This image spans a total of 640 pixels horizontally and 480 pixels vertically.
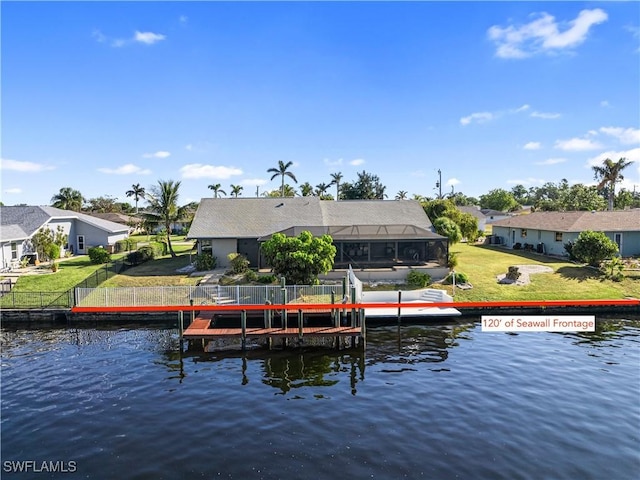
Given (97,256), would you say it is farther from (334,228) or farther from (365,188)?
(365,188)

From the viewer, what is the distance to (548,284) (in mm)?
32000

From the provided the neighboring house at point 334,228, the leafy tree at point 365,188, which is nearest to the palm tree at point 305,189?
the leafy tree at point 365,188

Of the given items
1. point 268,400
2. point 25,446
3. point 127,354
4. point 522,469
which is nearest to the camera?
point 522,469

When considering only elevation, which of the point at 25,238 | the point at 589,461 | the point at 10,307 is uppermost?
the point at 25,238

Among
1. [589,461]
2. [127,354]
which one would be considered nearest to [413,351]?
[589,461]

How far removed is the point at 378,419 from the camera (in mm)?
14023

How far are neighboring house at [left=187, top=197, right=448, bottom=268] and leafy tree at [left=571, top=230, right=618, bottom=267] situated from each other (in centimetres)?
1140

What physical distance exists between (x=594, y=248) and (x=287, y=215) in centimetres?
2604

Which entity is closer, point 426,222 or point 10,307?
point 10,307

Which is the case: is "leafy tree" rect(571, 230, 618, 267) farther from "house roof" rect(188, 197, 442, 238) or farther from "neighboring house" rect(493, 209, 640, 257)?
"house roof" rect(188, 197, 442, 238)

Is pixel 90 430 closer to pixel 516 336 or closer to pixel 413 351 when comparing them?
pixel 413 351

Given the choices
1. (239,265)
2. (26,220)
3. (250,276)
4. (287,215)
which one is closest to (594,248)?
(287,215)

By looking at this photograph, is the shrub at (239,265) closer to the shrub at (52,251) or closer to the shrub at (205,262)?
the shrub at (205,262)

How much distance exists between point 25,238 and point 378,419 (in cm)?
3639
